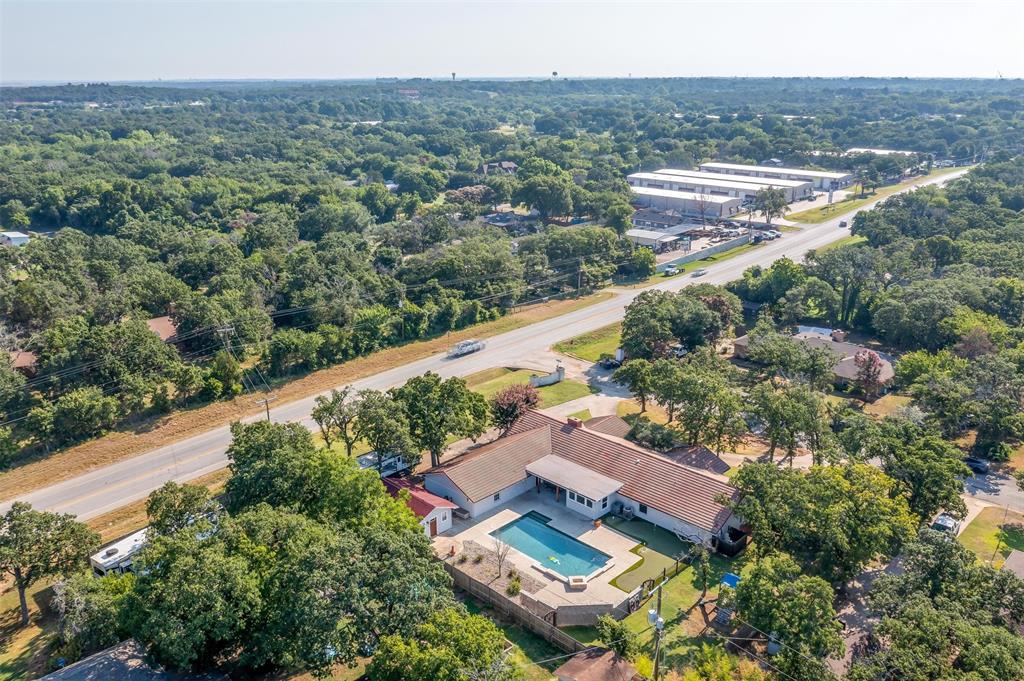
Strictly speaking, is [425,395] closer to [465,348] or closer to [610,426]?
[610,426]

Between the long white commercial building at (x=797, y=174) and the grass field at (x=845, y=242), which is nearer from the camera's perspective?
the grass field at (x=845, y=242)

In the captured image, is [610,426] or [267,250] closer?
[610,426]

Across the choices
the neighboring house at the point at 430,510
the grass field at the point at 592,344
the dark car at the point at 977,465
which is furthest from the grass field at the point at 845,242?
the neighboring house at the point at 430,510

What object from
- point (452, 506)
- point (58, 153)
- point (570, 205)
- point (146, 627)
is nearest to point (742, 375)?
point (452, 506)

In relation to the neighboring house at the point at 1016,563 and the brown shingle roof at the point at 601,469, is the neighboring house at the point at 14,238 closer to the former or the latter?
the brown shingle roof at the point at 601,469

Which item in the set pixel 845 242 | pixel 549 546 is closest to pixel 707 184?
pixel 845 242
